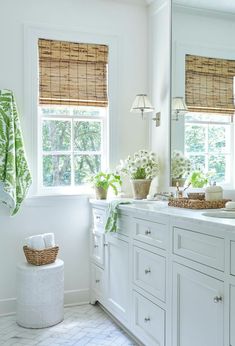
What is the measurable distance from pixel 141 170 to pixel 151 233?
960 millimetres

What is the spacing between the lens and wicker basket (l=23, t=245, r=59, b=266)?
9.60 ft

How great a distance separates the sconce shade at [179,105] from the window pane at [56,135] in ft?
3.08

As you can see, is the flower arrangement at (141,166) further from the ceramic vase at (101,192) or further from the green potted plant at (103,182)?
the ceramic vase at (101,192)

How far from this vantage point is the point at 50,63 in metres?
3.24

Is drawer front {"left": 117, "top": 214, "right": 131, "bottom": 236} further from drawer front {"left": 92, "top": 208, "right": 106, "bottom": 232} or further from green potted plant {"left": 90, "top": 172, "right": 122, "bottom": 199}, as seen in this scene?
green potted plant {"left": 90, "top": 172, "right": 122, "bottom": 199}

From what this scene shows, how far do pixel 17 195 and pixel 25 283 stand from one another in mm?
644

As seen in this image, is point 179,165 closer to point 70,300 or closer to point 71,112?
point 71,112

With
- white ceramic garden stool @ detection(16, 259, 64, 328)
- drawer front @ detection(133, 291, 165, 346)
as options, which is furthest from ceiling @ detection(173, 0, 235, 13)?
white ceramic garden stool @ detection(16, 259, 64, 328)

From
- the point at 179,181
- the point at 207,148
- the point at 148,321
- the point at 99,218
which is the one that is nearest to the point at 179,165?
the point at 179,181

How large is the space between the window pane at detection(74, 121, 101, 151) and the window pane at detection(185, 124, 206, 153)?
0.92 metres

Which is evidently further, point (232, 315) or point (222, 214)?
point (222, 214)

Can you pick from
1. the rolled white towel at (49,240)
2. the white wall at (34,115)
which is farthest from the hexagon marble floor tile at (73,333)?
the rolled white towel at (49,240)

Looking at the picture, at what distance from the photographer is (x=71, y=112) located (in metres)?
3.41

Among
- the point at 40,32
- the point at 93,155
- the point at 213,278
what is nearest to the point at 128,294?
the point at 213,278
